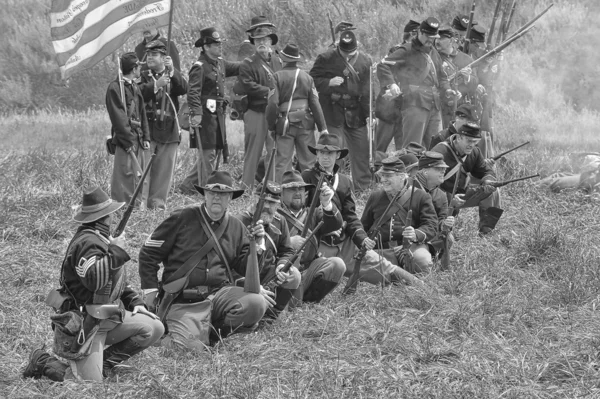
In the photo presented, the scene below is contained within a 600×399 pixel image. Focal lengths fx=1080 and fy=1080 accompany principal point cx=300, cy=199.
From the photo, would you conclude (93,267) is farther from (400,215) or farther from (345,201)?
(400,215)

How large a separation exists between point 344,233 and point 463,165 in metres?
2.14

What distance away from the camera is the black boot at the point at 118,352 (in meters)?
7.68

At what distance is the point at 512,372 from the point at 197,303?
2602 mm

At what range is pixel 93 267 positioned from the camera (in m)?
7.15

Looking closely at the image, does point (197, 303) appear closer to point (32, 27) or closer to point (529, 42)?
point (529, 42)

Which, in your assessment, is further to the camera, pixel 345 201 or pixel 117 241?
pixel 345 201

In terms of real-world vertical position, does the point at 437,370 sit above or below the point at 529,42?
above

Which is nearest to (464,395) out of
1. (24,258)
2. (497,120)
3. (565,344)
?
(565,344)

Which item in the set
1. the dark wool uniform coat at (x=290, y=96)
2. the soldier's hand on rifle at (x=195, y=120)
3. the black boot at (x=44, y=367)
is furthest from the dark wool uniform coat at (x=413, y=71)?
the black boot at (x=44, y=367)

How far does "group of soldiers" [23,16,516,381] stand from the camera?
745 cm

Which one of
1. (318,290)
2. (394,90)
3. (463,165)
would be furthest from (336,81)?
(318,290)

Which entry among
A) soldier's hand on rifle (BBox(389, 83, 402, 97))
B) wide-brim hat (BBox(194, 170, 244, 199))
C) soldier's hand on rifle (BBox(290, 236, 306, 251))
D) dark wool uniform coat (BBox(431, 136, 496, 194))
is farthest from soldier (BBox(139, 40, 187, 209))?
wide-brim hat (BBox(194, 170, 244, 199))

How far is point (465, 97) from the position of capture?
14.3m

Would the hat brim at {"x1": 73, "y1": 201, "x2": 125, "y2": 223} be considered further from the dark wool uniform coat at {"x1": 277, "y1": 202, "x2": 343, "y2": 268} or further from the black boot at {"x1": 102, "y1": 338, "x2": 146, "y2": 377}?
the dark wool uniform coat at {"x1": 277, "y1": 202, "x2": 343, "y2": 268}
